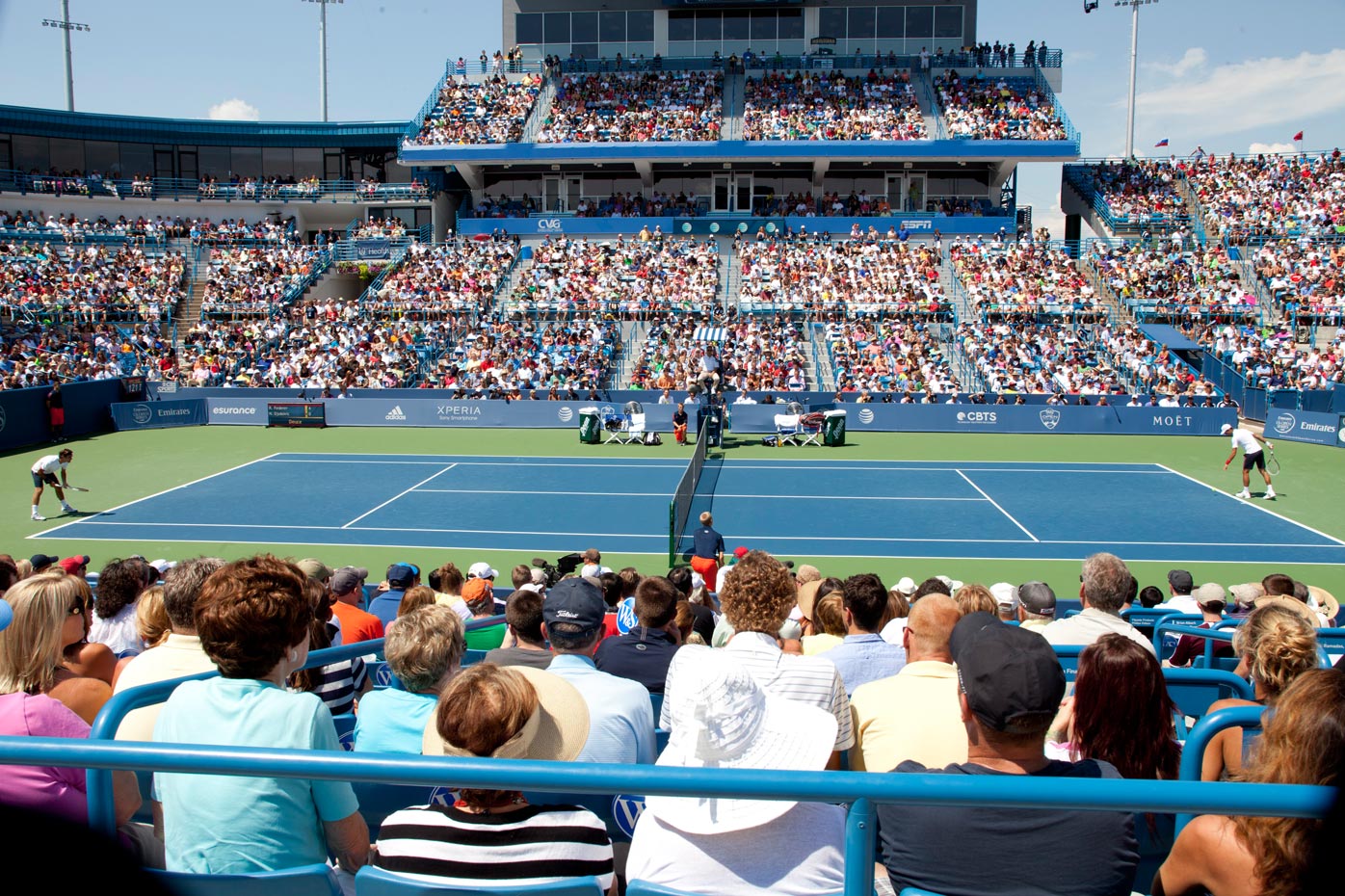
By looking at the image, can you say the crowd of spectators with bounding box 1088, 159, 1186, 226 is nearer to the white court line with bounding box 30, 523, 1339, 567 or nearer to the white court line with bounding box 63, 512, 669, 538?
the white court line with bounding box 30, 523, 1339, 567

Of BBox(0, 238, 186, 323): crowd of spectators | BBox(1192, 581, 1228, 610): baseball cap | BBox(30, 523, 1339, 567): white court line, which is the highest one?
BBox(0, 238, 186, 323): crowd of spectators

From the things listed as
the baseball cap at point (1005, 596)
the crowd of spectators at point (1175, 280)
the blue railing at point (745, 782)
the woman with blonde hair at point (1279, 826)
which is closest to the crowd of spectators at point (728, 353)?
the crowd of spectators at point (1175, 280)

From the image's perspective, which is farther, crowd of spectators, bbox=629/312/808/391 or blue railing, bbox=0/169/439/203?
blue railing, bbox=0/169/439/203

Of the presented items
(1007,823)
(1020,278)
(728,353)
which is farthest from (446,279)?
(1007,823)

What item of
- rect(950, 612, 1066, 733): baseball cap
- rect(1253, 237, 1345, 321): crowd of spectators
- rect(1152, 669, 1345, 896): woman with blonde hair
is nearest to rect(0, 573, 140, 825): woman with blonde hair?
rect(950, 612, 1066, 733): baseball cap

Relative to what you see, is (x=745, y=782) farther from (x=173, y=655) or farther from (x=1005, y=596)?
(x=1005, y=596)

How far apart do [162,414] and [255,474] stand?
37.6 feet

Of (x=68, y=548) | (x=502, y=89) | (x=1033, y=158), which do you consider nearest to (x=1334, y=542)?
(x=68, y=548)

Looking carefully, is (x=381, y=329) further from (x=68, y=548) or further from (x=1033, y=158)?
(x=1033, y=158)

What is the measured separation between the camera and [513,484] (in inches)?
949

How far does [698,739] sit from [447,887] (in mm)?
814

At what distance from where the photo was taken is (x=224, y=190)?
53594 mm

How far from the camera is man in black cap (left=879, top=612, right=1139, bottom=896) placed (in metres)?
2.69

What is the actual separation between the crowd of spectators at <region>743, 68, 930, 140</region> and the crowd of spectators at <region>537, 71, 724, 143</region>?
217 centimetres
